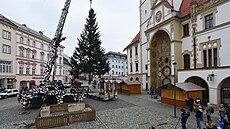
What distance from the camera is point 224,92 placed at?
15.8 m

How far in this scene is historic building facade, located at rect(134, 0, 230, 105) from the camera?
626 inches

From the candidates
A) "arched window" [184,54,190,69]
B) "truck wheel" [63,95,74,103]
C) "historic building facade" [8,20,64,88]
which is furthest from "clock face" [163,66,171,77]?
"historic building facade" [8,20,64,88]

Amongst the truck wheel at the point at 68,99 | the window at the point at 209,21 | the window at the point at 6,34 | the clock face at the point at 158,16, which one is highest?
the clock face at the point at 158,16

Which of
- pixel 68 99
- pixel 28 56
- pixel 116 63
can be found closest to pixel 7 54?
pixel 28 56

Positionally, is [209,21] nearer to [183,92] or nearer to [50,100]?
[183,92]

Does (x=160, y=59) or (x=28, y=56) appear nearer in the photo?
(x=160, y=59)

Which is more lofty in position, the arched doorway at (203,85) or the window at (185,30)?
the window at (185,30)

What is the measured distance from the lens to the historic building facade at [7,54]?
29.5 metres

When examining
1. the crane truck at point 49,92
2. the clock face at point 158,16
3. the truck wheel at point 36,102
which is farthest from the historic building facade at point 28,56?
the clock face at point 158,16

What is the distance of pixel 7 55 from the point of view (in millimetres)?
30859

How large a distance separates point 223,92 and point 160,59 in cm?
1216

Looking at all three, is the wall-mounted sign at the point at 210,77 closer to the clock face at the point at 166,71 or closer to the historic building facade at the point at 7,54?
the clock face at the point at 166,71

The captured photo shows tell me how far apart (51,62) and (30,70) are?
2430 cm

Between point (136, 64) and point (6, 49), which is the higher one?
point (6, 49)
